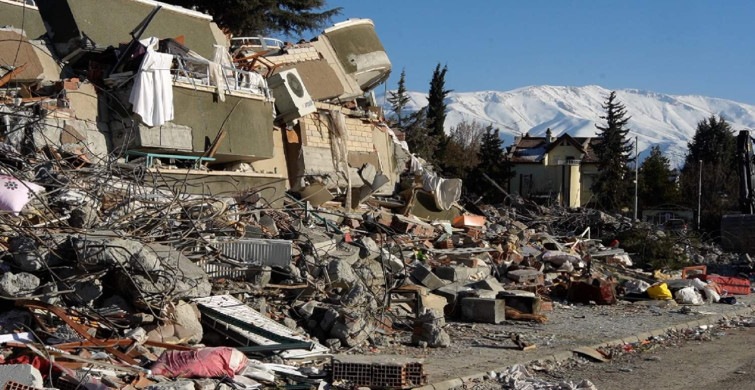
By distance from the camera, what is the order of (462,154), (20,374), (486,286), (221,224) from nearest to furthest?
(20,374)
(221,224)
(486,286)
(462,154)

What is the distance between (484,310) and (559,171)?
42005 mm

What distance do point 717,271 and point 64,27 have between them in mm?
17955

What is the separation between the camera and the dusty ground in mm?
9305

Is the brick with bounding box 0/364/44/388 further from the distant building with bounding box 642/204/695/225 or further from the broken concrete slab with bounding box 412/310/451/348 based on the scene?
the distant building with bounding box 642/204/695/225

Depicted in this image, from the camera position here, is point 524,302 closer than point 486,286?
Yes

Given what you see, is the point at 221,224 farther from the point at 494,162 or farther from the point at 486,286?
the point at 494,162

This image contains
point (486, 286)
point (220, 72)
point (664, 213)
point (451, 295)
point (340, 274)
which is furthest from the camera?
point (664, 213)

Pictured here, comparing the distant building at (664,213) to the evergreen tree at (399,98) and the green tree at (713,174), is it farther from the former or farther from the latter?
the evergreen tree at (399,98)

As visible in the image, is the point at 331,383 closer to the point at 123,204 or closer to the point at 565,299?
the point at 123,204

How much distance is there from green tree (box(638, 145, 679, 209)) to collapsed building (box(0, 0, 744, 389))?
90.0 ft

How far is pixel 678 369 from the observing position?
9617 millimetres

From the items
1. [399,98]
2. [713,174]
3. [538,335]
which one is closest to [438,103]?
[399,98]

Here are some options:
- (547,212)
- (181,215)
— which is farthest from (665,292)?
(547,212)

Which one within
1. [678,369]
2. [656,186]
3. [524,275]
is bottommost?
[678,369]
